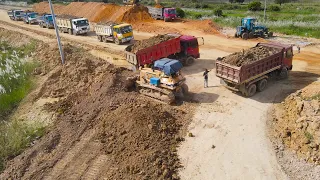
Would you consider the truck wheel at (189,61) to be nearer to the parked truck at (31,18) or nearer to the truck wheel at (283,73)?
the truck wheel at (283,73)

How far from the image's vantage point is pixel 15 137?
1584 centimetres

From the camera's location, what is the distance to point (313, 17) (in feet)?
140

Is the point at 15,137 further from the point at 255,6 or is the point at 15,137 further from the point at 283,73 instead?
the point at 255,6

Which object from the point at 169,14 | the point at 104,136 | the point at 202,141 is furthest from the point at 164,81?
the point at 169,14

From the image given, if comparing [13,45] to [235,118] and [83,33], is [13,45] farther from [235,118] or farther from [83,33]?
[235,118]

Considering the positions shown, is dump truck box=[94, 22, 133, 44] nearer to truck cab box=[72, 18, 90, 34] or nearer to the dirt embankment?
truck cab box=[72, 18, 90, 34]

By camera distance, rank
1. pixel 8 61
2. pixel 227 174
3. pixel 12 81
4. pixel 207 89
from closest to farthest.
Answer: pixel 227 174, pixel 207 89, pixel 12 81, pixel 8 61

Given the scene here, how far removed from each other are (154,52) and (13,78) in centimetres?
1144

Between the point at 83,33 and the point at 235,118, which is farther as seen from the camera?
the point at 83,33

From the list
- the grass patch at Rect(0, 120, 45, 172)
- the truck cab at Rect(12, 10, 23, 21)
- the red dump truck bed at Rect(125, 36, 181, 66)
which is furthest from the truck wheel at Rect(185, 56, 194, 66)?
the truck cab at Rect(12, 10, 23, 21)

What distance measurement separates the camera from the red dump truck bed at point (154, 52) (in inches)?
864

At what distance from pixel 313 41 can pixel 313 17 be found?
45.8ft

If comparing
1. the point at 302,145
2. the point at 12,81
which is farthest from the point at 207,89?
the point at 12,81

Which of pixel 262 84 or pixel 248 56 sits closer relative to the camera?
pixel 248 56
